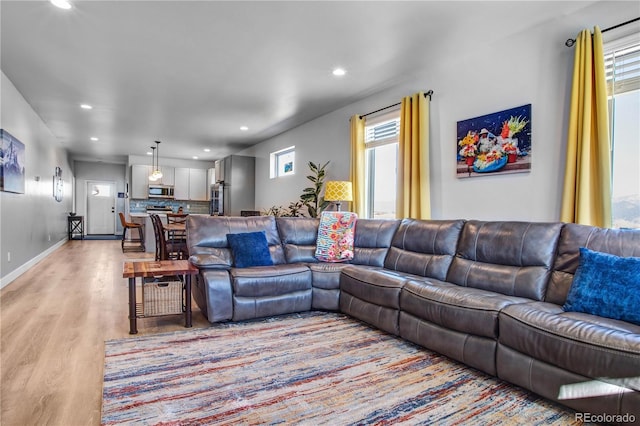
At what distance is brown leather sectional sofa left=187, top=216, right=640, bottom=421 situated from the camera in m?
1.76

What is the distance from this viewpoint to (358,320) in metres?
3.36

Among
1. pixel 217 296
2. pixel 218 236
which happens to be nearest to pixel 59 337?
pixel 217 296

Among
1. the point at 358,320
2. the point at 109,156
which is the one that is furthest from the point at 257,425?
the point at 109,156

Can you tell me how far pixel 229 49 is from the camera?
365 cm

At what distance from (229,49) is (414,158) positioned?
2.35 metres

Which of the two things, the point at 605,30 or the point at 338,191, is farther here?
the point at 338,191

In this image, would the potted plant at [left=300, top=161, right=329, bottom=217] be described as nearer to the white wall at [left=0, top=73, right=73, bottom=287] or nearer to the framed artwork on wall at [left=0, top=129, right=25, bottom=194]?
the framed artwork on wall at [left=0, top=129, right=25, bottom=194]

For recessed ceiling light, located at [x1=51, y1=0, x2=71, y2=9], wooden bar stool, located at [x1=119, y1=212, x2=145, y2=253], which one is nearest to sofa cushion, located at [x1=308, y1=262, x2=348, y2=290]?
recessed ceiling light, located at [x1=51, y1=0, x2=71, y2=9]

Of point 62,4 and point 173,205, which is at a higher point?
point 62,4

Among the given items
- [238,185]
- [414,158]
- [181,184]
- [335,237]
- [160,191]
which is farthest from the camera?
[181,184]

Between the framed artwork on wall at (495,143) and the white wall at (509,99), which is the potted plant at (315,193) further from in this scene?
the framed artwork on wall at (495,143)

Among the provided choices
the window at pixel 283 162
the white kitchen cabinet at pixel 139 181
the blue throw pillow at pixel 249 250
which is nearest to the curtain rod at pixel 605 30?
the blue throw pillow at pixel 249 250

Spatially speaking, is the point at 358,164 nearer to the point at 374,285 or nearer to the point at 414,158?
the point at 414,158

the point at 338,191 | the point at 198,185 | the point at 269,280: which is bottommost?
the point at 269,280
